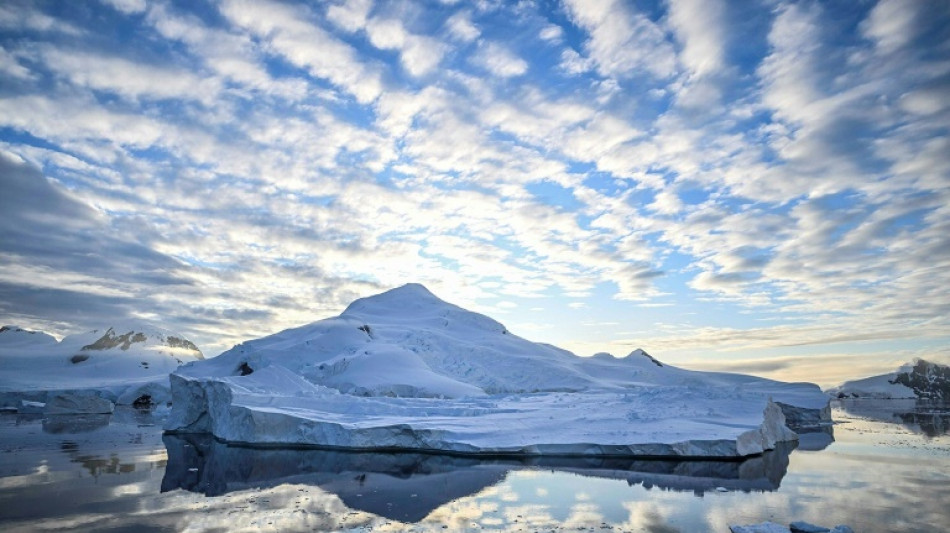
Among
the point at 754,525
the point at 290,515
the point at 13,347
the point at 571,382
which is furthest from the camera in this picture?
the point at 13,347

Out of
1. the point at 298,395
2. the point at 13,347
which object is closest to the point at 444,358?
the point at 298,395

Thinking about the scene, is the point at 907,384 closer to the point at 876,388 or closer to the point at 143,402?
the point at 876,388

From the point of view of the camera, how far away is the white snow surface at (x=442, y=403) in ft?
49.8

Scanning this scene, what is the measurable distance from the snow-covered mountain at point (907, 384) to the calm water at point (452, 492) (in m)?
99.3

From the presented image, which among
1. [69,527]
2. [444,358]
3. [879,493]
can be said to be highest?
[444,358]

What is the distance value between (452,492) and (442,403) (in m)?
12.5

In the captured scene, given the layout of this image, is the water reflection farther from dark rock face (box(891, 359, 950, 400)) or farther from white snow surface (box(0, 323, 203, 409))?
dark rock face (box(891, 359, 950, 400))

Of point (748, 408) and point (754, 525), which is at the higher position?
point (748, 408)

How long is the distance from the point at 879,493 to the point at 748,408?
271 inches

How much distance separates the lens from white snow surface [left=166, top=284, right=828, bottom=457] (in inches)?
597

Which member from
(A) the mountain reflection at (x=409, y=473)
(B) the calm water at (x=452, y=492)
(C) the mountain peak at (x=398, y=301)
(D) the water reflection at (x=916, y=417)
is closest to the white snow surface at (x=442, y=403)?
(A) the mountain reflection at (x=409, y=473)

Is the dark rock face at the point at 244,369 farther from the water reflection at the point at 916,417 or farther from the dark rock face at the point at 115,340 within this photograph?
the dark rock face at the point at 115,340

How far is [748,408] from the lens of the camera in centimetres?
1694

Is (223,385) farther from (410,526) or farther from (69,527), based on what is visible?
(410,526)
